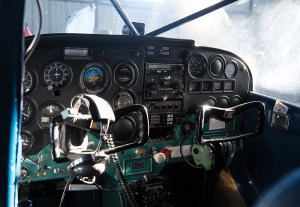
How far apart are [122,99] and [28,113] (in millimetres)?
741

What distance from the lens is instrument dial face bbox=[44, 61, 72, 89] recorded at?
2256 mm

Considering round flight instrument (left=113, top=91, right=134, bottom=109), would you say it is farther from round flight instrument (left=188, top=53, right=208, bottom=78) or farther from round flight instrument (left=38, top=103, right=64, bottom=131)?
round flight instrument (left=188, top=53, right=208, bottom=78)

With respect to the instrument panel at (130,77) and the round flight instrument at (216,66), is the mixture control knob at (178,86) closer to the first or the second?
the instrument panel at (130,77)

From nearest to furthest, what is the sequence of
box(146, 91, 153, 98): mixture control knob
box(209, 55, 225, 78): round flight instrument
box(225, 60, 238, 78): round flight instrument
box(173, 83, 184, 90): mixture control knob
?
box(146, 91, 153, 98): mixture control knob, box(173, 83, 184, 90): mixture control knob, box(209, 55, 225, 78): round flight instrument, box(225, 60, 238, 78): round flight instrument

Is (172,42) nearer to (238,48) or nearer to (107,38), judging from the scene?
(107,38)

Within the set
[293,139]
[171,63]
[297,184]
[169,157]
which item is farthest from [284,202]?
[171,63]

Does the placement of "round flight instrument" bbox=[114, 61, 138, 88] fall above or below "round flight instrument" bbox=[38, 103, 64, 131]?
above

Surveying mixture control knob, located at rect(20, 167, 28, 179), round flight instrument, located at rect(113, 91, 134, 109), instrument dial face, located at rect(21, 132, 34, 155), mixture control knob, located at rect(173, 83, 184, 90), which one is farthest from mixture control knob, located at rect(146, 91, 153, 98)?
mixture control knob, located at rect(20, 167, 28, 179)

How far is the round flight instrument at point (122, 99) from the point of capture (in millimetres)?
2539

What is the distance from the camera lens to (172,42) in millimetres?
2666

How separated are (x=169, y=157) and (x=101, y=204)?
741mm

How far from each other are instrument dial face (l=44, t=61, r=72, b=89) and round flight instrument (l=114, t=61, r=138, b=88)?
40 cm

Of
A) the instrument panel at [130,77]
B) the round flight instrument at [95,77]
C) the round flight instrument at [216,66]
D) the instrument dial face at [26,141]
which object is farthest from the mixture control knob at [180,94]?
the instrument dial face at [26,141]

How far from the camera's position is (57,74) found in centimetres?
229
